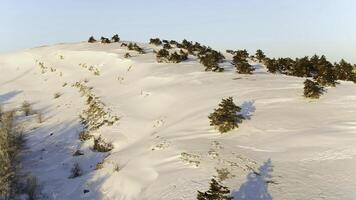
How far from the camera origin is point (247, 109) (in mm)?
13055

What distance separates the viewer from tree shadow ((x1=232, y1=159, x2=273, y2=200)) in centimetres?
823

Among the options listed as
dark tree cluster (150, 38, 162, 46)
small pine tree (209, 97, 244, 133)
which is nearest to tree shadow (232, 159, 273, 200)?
small pine tree (209, 97, 244, 133)

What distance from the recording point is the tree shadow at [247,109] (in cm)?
1255

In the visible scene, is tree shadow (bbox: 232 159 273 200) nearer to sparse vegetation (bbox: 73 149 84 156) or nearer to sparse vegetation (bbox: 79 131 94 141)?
sparse vegetation (bbox: 73 149 84 156)

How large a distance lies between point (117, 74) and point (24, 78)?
22.7ft

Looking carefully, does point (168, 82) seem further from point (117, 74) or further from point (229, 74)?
point (117, 74)

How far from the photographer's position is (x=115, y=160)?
489 inches

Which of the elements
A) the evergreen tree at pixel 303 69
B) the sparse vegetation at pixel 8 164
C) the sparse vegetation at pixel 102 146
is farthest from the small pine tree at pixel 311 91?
the sparse vegetation at pixel 8 164

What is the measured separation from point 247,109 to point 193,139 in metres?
2.16

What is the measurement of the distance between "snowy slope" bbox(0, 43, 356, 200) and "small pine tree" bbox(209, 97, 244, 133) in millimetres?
214

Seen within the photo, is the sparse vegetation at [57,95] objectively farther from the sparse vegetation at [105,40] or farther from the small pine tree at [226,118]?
the small pine tree at [226,118]

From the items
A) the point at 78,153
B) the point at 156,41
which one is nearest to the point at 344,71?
the point at 78,153

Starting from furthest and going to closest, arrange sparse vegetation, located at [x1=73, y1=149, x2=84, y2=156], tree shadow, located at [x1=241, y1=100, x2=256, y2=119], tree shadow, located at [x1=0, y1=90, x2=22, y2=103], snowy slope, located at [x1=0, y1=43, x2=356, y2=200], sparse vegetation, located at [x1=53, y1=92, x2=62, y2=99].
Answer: tree shadow, located at [x1=0, y1=90, x2=22, y2=103], sparse vegetation, located at [x1=53, y1=92, x2=62, y2=99], sparse vegetation, located at [x1=73, y1=149, x2=84, y2=156], tree shadow, located at [x1=241, y1=100, x2=256, y2=119], snowy slope, located at [x1=0, y1=43, x2=356, y2=200]

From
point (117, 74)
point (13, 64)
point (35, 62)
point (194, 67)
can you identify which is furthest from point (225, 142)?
point (13, 64)
